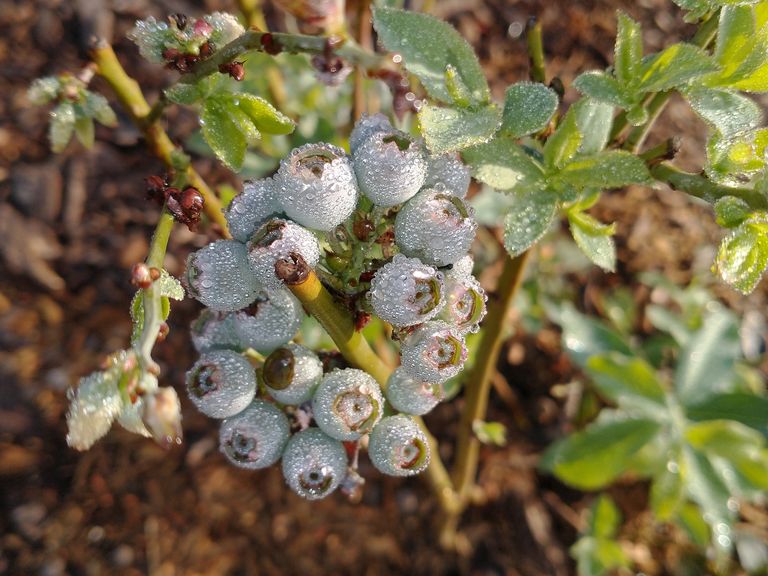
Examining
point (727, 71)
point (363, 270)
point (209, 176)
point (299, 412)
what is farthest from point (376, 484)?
point (727, 71)

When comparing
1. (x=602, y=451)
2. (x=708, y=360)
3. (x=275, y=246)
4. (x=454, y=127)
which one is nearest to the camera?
(x=275, y=246)

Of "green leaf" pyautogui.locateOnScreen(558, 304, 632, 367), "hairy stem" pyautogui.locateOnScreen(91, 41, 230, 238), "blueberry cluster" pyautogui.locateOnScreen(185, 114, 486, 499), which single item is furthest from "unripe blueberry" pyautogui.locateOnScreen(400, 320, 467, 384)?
"green leaf" pyautogui.locateOnScreen(558, 304, 632, 367)

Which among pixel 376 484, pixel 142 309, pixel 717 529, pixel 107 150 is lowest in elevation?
pixel 376 484

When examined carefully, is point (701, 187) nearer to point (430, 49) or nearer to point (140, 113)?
point (430, 49)

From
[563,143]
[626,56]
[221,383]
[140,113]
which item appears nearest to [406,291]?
[221,383]

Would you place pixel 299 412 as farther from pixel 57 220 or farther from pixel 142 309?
pixel 57 220

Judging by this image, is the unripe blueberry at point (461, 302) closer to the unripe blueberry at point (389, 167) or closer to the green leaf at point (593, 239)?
the unripe blueberry at point (389, 167)

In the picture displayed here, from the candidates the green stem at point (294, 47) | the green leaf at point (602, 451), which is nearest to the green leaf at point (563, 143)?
the green stem at point (294, 47)
